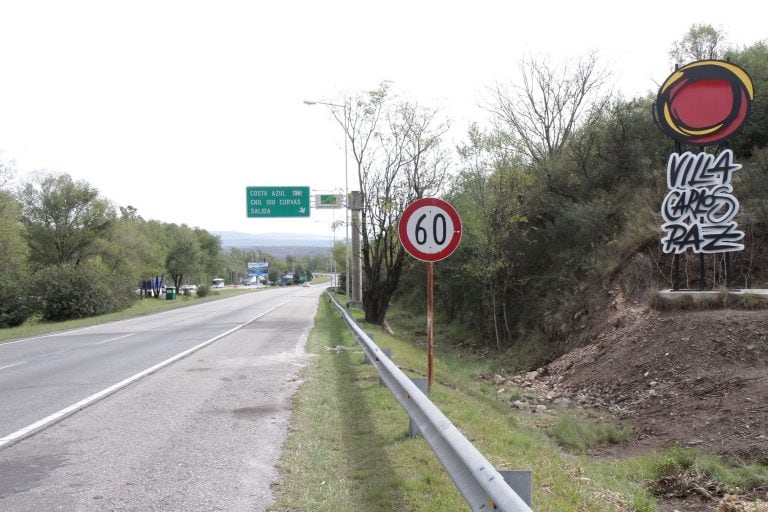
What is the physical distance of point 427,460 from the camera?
541 centimetres

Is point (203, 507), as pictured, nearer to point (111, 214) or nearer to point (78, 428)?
point (78, 428)

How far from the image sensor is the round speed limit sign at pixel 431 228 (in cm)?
754

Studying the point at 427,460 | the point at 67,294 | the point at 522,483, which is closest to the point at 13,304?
the point at 67,294

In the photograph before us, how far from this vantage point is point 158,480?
5.18 metres

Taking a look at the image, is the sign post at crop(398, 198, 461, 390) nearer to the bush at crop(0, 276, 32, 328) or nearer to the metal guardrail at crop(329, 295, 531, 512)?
the metal guardrail at crop(329, 295, 531, 512)

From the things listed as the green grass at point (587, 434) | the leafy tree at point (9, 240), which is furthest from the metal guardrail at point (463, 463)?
the leafy tree at point (9, 240)

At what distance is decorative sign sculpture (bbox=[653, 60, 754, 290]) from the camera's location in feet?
41.3

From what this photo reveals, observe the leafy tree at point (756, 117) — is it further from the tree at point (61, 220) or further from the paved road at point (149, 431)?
the tree at point (61, 220)

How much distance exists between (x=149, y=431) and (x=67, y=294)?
36.8 meters

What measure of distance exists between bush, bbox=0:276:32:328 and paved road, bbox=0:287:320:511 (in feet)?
99.8

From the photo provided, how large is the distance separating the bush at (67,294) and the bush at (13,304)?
1267 millimetres

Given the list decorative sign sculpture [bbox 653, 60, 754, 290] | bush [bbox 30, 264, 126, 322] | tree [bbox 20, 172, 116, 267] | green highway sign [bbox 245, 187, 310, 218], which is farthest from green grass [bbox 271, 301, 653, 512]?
tree [bbox 20, 172, 116, 267]

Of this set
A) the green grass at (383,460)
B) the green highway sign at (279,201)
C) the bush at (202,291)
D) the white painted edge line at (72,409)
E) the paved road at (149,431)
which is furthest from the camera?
the bush at (202,291)

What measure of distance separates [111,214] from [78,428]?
61.8 meters
